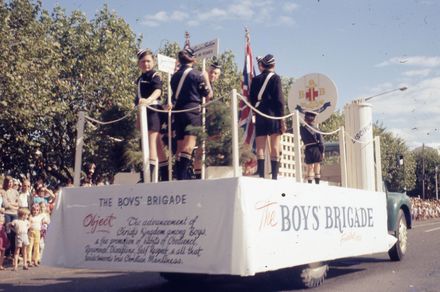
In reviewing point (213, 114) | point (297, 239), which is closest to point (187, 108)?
point (213, 114)

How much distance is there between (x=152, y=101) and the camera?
658 cm

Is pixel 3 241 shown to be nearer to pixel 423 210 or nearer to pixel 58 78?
pixel 58 78

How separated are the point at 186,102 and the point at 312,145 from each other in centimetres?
328

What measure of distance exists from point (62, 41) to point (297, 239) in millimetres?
20401

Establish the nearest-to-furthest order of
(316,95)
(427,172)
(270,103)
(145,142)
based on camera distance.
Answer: (145,142)
(270,103)
(316,95)
(427,172)

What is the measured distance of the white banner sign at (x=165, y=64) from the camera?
Answer: 6.98 meters

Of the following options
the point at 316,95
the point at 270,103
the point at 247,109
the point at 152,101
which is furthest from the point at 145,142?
the point at 316,95

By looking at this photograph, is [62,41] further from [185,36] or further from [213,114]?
[213,114]

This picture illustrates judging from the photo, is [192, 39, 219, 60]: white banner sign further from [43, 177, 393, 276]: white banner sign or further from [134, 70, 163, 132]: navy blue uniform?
[43, 177, 393, 276]: white banner sign

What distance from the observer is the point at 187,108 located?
653 cm

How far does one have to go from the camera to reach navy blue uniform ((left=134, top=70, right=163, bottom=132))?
6605 millimetres

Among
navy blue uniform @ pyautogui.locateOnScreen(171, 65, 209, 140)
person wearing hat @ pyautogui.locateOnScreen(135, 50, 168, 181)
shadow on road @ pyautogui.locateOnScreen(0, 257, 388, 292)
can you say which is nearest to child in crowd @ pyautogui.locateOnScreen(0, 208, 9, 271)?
shadow on road @ pyautogui.locateOnScreen(0, 257, 388, 292)

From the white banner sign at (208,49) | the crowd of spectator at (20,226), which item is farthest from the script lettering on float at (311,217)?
the crowd of spectator at (20,226)

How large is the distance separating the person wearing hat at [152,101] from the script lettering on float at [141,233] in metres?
0.72
